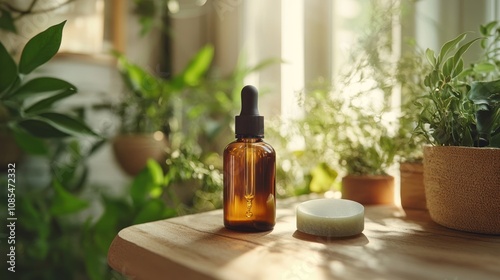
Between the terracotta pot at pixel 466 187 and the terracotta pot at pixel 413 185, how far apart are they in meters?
0.10

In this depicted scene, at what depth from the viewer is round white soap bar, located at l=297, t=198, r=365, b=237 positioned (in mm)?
491

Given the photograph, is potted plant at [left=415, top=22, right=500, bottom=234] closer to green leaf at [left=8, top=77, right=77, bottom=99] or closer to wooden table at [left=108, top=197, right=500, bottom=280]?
wooden table at [left=108, top=197, right=500, bottom=280]

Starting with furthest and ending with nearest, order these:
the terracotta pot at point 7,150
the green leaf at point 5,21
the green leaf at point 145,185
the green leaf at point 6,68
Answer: the terracotta pot at point 7,150 < the green leaf at point 145,185 < the green leaf at point 5,21 < the green leaf at point 6,68

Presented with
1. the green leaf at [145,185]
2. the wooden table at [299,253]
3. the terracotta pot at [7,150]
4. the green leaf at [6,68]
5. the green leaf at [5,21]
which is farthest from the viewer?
the terracotta pot at [7,150]

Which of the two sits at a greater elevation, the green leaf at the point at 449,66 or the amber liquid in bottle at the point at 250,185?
the green leaf at the point at 449,66

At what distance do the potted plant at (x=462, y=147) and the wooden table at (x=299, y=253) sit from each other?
28mm

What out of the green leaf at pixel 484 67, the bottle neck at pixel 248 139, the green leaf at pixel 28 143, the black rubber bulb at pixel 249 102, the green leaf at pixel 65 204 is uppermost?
the green leaf at pixel 484 67

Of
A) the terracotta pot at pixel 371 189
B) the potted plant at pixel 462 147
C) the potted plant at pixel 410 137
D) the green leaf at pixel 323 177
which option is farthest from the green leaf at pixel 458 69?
the green leaf at pixel 323 177

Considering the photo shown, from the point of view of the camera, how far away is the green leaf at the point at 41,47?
55 cm

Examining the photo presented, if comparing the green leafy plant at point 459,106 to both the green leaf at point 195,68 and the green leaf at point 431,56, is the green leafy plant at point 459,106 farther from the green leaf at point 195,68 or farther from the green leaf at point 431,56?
the green leaf at point 195,68

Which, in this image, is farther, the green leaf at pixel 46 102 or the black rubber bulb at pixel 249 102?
the green leaf at pixel 46 102

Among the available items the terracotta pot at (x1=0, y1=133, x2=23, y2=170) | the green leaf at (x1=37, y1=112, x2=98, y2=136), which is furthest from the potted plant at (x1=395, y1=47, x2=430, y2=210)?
the terracotta pot at (x1=0, y1=133, x2=23, y2=170)

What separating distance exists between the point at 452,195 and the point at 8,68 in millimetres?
595

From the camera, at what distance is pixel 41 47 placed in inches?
22.3
